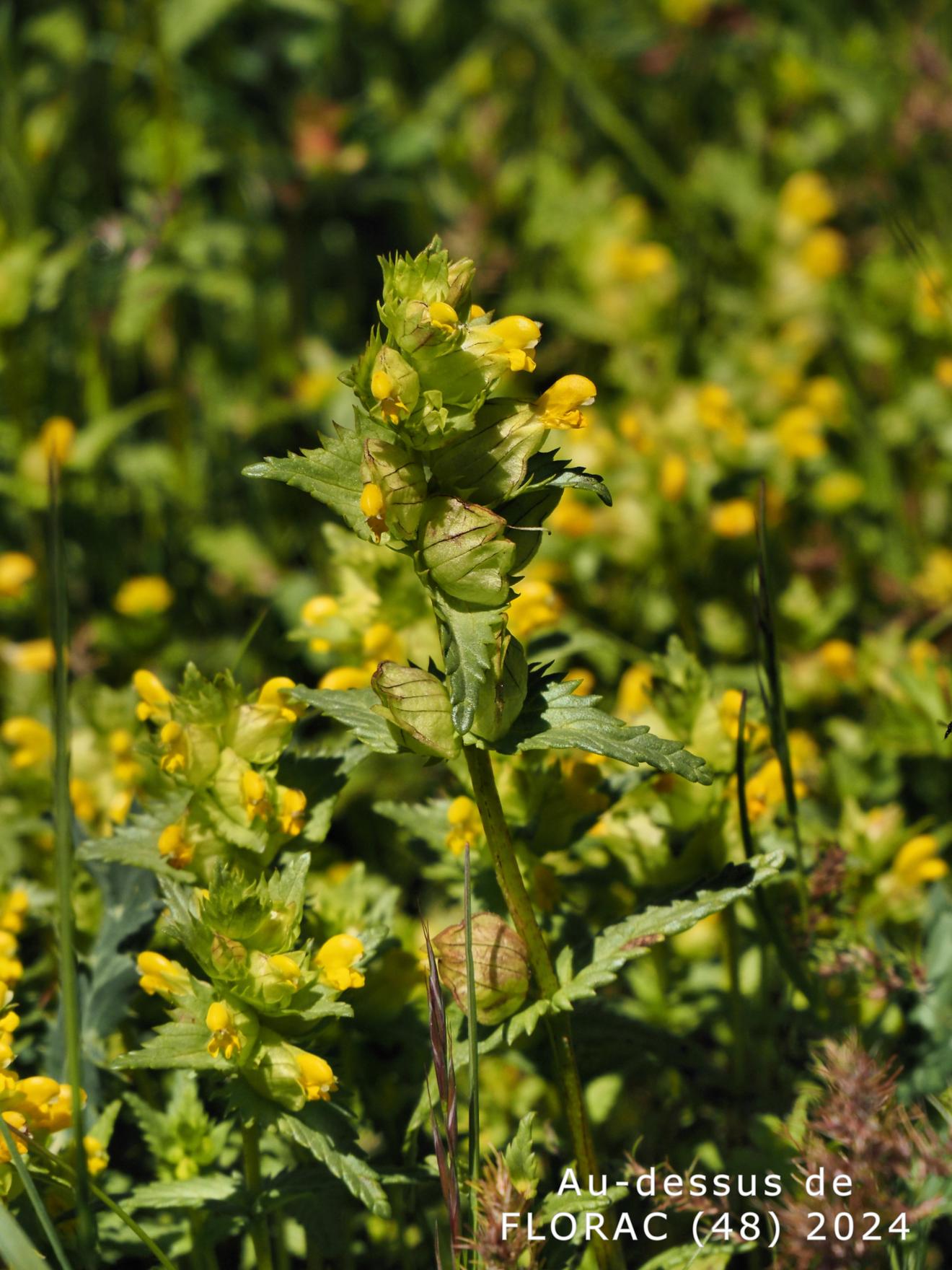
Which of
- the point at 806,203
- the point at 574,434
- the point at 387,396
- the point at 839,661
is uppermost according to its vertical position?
the point at 806,203

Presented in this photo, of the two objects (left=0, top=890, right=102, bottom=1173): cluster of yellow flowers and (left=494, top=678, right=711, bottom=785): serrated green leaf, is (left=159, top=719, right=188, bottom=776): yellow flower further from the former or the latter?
(left=494, top=678, right=711, bottom=785): serrated green leaf

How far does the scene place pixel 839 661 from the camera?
2127 millimetres

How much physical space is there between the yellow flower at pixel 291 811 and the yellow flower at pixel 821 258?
2.19m

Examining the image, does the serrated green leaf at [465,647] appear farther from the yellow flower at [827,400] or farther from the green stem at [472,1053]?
the yellow flower at [827,400]

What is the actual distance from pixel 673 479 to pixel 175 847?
1.26 metres

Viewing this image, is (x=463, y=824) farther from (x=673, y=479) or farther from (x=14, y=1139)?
(x=673, y=479)

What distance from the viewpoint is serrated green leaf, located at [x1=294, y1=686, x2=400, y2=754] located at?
104 centimetres

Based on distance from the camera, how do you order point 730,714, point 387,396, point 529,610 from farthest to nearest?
point 529,610 < point 730,714 < point 387,396

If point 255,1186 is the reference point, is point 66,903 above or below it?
above

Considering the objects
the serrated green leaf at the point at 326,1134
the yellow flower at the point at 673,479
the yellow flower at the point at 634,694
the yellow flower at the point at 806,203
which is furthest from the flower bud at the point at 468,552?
the yellow flower at the point at 806,203

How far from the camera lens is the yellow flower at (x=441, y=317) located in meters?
0.96

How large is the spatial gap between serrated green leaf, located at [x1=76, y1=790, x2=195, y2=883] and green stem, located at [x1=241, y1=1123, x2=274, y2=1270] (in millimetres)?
248

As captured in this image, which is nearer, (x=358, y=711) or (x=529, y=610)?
(x=358, y=711)

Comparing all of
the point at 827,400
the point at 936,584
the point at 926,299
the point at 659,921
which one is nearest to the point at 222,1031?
the point at 659,921
